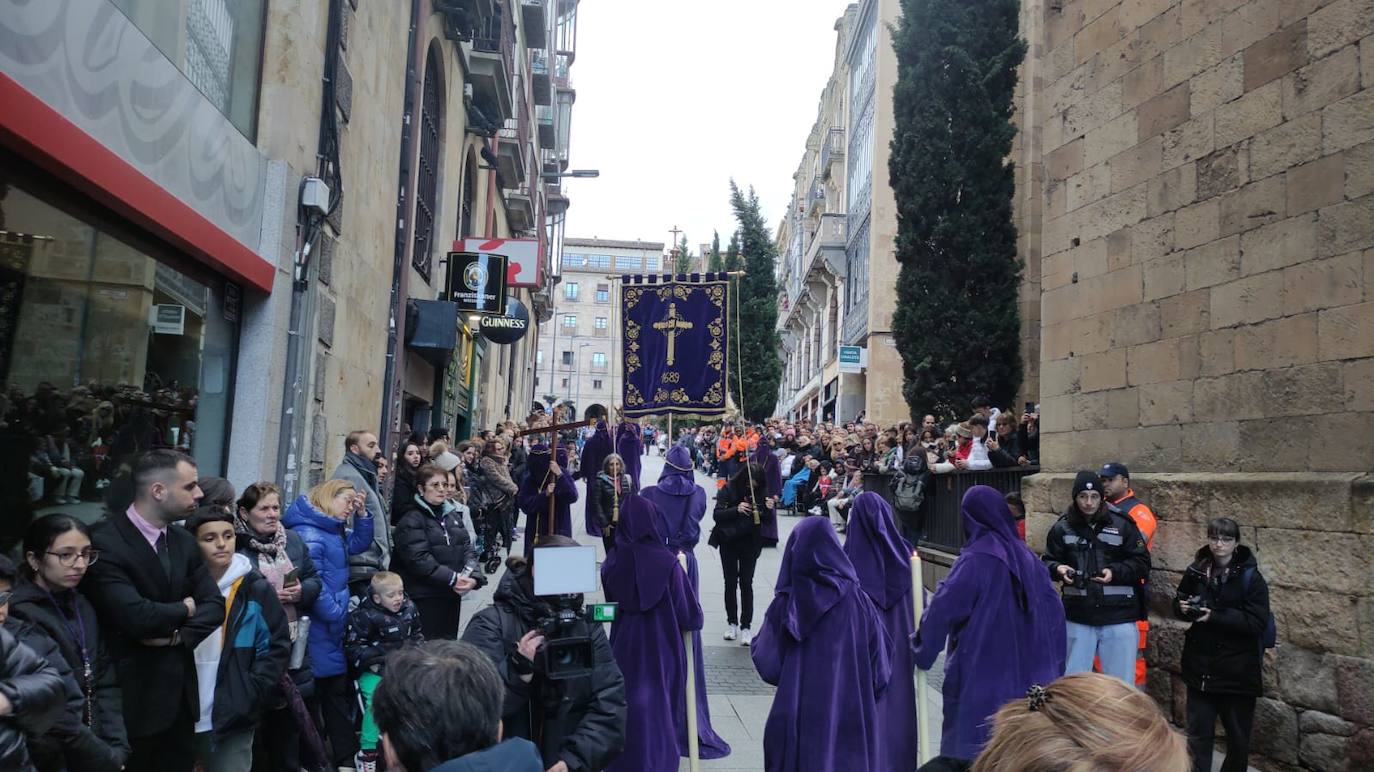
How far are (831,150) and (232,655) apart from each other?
126 ft

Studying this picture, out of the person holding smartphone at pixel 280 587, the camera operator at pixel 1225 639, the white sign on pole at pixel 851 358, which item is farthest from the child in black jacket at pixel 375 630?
the white sign on pole at pixel 851 358

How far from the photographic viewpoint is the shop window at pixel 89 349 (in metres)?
5.14

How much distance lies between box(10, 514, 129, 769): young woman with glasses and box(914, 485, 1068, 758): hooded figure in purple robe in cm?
385

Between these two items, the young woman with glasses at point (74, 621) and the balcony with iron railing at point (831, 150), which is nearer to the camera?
the young woman with glasses at point (74, 621)

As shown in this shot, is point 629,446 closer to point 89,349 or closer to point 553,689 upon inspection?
point 89,349

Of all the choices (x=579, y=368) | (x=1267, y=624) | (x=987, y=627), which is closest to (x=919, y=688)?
(x=987, y=627)

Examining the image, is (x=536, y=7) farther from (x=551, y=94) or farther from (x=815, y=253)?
(x=815, y=253)

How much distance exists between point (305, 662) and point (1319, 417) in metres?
6.58

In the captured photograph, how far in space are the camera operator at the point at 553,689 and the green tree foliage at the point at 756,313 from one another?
4235 cm

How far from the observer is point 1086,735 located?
173 cm

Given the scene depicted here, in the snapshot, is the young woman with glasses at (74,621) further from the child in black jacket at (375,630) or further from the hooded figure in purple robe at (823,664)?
the hooded figure in purple robe at (823,664)

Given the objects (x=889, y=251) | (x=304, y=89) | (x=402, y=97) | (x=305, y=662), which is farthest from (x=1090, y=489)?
(x=889, y=251)

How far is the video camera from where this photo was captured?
3.70m

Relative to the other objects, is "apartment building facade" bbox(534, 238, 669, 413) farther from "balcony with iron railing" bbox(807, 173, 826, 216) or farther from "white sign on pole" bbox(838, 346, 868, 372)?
"white sign on pole" bbox(838, 346, 868, 372)
